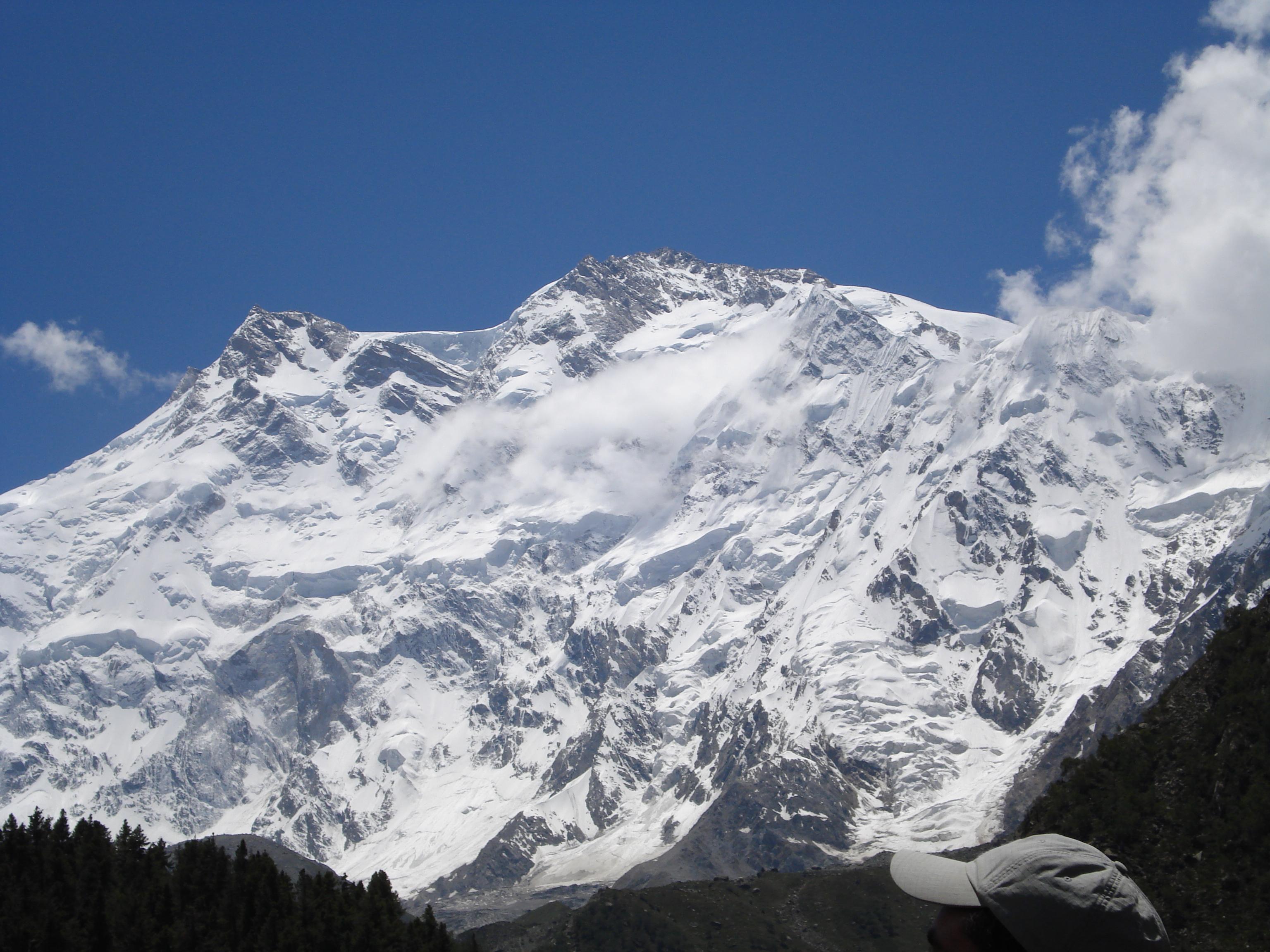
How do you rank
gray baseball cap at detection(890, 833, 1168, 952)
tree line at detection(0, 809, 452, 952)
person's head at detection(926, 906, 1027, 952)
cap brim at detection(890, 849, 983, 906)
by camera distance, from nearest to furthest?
gray baseball cap at detection(890, 833, 1168, 952), cap brim at detection(890, 849, 983, 906), person's head at detection(926, 906, 1027, 952), tree line at detection(0, 809, 452, 952)

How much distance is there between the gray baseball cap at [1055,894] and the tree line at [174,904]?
10237cm

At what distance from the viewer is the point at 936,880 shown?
1009 cm

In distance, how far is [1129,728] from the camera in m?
120

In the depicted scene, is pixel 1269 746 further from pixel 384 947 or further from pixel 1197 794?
pixel 384 947

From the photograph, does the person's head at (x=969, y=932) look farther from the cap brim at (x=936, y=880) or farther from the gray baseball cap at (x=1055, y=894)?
the gray baseball cap at (x=1055, y=894)

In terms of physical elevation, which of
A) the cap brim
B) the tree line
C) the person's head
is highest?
the tree line

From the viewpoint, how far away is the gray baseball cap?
9812mm

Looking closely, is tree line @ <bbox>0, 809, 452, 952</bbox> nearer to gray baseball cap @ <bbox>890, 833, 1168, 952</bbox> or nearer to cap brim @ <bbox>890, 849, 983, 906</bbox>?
cap brim @ <bbox>890, 849, 983, 906</bbox>

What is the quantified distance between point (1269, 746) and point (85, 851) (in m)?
105

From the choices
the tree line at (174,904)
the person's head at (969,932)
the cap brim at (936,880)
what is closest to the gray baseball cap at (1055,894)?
the cap brim at (936,880)

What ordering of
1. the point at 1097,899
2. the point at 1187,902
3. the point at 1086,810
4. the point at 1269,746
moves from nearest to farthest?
the point at 1097,899 < the point at 1187,902 < the point at 1269,746 < the point at 1086,810

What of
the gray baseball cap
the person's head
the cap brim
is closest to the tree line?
the person's head

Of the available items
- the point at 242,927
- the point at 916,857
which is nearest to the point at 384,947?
the point at 242,927

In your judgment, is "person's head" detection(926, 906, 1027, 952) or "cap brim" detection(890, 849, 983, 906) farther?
"person's head" detection(926, 906, 1027, 952)
